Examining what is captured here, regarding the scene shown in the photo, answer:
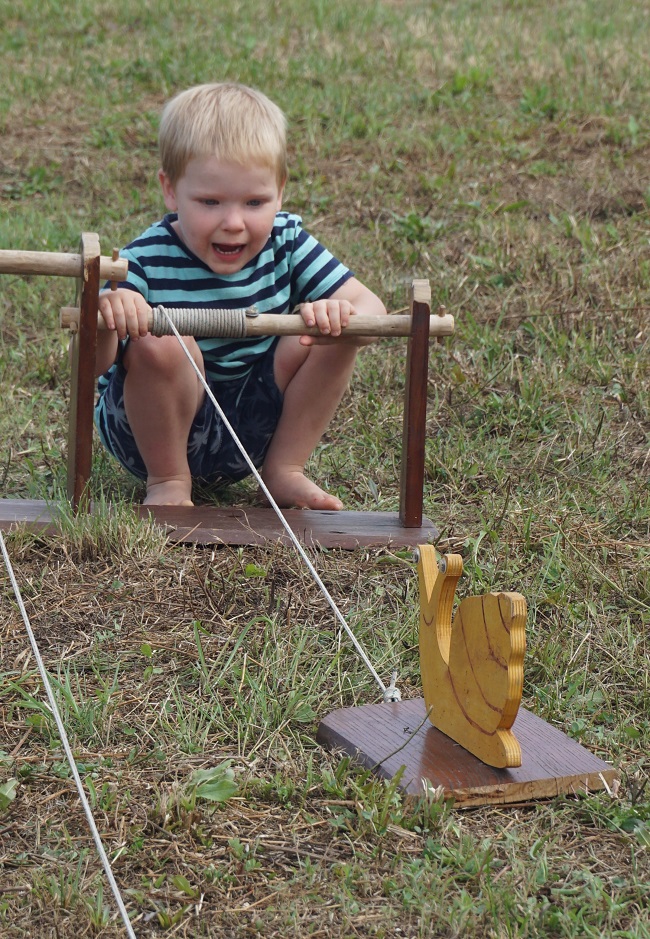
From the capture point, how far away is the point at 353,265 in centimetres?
461

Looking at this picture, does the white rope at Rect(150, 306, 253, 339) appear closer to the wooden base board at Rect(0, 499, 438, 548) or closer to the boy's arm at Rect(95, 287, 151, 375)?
the boy's arm at Rect(95, 287, 151, 375)

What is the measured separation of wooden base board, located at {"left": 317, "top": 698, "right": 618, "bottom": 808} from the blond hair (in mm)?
1407

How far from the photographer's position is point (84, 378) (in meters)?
2.65

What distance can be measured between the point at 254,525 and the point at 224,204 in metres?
0.75

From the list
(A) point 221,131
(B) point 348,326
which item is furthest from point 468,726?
(A) point 221,131

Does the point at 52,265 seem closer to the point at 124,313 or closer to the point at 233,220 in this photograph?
the point at 124,313

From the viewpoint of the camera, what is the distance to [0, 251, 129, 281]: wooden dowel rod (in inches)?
98.3

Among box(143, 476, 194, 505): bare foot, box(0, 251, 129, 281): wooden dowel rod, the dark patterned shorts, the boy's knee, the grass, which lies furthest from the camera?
the dark patterned shorts

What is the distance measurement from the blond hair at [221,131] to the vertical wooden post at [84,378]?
39 cm

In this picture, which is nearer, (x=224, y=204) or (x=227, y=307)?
(x=224, y=204)

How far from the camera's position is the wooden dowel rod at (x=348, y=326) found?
2.68 meters

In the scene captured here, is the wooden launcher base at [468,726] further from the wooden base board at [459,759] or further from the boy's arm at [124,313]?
the boy's arm at [124,313]

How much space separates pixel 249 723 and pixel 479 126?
14.0 feet

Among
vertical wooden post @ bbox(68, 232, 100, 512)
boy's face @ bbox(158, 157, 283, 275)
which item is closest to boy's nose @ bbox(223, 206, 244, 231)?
boy's face @ bbox(158, 157, 283, 275)
